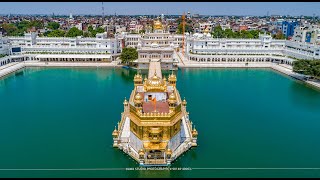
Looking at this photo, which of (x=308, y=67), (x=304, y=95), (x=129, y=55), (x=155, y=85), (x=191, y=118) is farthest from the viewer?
(x=129, y=55)

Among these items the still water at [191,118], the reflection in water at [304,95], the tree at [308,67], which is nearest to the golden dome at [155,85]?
the still water at [191,118]

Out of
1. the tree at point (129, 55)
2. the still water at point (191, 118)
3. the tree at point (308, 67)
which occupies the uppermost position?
the tree at point (129, 55)

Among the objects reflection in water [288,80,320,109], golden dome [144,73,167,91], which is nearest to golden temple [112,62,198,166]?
golden dome [144,73,167,91]

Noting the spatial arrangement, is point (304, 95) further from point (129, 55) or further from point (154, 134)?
point (129, 55)

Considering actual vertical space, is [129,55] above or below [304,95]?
above

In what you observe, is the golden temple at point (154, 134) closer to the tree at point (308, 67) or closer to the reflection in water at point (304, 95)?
the reflection in water at point (304, 95)

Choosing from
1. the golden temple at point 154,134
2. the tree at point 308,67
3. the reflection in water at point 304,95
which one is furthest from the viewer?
the tree at point 308,67

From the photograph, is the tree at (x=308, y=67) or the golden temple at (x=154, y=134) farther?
the tree at (x=308, y=67)

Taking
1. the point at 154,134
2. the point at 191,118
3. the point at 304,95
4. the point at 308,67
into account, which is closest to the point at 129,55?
the point at 191,118

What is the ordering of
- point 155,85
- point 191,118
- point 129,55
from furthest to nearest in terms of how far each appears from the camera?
point 129,55 < point 191,118 < point 155,85
